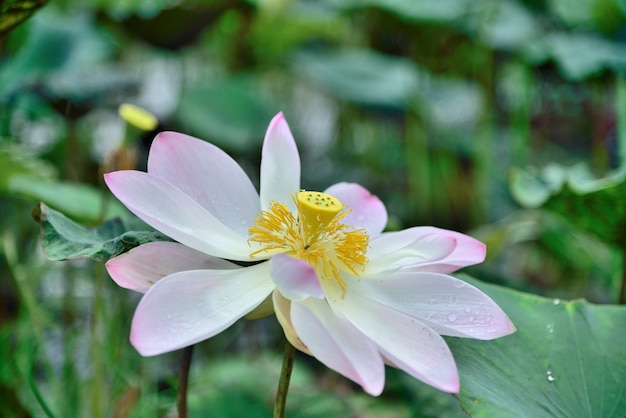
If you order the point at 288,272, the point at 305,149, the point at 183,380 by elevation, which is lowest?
the point at 305,149


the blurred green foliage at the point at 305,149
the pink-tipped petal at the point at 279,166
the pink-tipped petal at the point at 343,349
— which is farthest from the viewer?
the blurred green foliage at the point at 305,149

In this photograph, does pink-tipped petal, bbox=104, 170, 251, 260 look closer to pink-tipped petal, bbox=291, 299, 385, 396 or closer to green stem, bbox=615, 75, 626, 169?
pink-tipped petal, bbox=291, 299, 385, 396

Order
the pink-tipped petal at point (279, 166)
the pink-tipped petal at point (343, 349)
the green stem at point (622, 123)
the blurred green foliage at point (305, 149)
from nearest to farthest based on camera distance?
the pink-tipped petal at point (343, 349) → the pink-tipped petal at point (279, 166) → the blurred green foliage at point (305, 149) → the green stem at point (622, 123)

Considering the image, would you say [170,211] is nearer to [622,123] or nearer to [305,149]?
[622,123]

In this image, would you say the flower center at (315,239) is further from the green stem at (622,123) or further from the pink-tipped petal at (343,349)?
the green stem at (622,123)

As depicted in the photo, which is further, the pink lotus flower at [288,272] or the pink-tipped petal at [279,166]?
the pink-tipped petal at [279,166]

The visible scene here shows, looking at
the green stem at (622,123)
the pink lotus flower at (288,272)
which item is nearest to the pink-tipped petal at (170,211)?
the pink lotus flower at (288,272)

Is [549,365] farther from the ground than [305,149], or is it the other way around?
[549,365]

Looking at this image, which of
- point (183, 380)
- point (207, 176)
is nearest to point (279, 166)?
point (207, 176)
